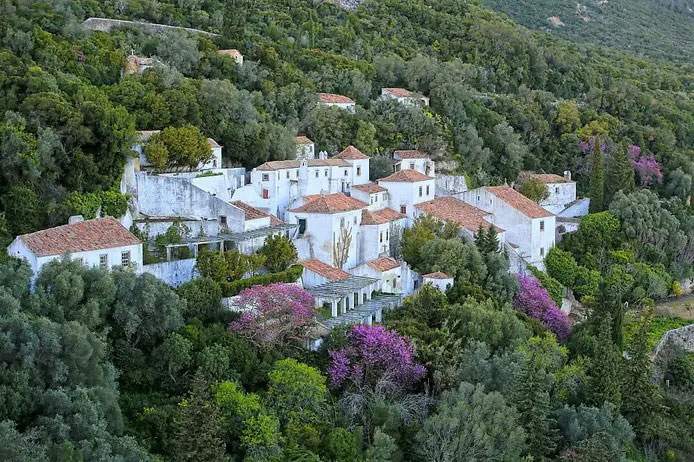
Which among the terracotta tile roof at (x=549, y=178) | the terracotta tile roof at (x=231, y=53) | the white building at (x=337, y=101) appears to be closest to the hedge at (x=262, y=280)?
the white building at (x=337, y=101)

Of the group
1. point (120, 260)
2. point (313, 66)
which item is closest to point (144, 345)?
point (120, 260)

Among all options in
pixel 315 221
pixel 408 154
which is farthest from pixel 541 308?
pixel 408 154

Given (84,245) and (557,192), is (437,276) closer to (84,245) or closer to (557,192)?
(84,245)

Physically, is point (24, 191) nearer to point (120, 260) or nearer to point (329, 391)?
point (120, 260)

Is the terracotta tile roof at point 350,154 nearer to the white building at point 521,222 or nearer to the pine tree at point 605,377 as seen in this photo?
the white building at point 521,222

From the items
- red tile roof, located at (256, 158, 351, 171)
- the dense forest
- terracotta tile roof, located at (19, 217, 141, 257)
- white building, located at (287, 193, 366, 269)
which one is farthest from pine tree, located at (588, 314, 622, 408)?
terracotta tile roof, located at (19, 217, 141, 257)

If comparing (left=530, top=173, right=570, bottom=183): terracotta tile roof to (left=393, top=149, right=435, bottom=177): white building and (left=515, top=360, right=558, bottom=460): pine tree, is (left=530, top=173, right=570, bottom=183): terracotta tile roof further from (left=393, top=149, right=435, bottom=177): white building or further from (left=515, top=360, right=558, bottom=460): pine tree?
(left=515, top=360, right=558, bottom=460): pine tree
